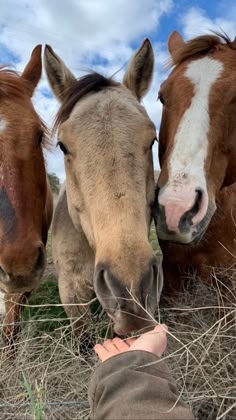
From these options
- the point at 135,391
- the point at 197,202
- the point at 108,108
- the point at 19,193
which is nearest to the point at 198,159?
the point at 197,202

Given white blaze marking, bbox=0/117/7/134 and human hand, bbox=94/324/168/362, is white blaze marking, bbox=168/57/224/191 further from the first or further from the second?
white blaze marking, bbox=0/117/7/134

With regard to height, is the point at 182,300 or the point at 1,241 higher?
the point at 1,241

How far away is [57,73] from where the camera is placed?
3689mm

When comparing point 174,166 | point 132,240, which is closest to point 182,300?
point 174,166

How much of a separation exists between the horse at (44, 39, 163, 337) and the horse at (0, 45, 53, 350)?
1.07ft

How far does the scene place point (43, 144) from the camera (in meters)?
4.19

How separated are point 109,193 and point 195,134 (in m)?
0.91

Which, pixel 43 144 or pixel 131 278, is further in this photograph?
pixel 43 144

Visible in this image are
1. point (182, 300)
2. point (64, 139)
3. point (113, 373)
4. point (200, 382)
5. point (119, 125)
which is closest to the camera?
point (113, 373)

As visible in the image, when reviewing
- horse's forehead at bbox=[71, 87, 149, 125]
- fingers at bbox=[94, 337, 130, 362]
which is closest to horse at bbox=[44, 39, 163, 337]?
horse's forehead at bbox=[71, 87, 149, 125]

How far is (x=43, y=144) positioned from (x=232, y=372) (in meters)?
2.77

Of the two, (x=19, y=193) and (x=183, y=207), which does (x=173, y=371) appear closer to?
(x=183, y=207)

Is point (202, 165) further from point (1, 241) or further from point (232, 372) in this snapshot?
point (1, 241)

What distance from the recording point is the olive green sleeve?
1.53 metres
